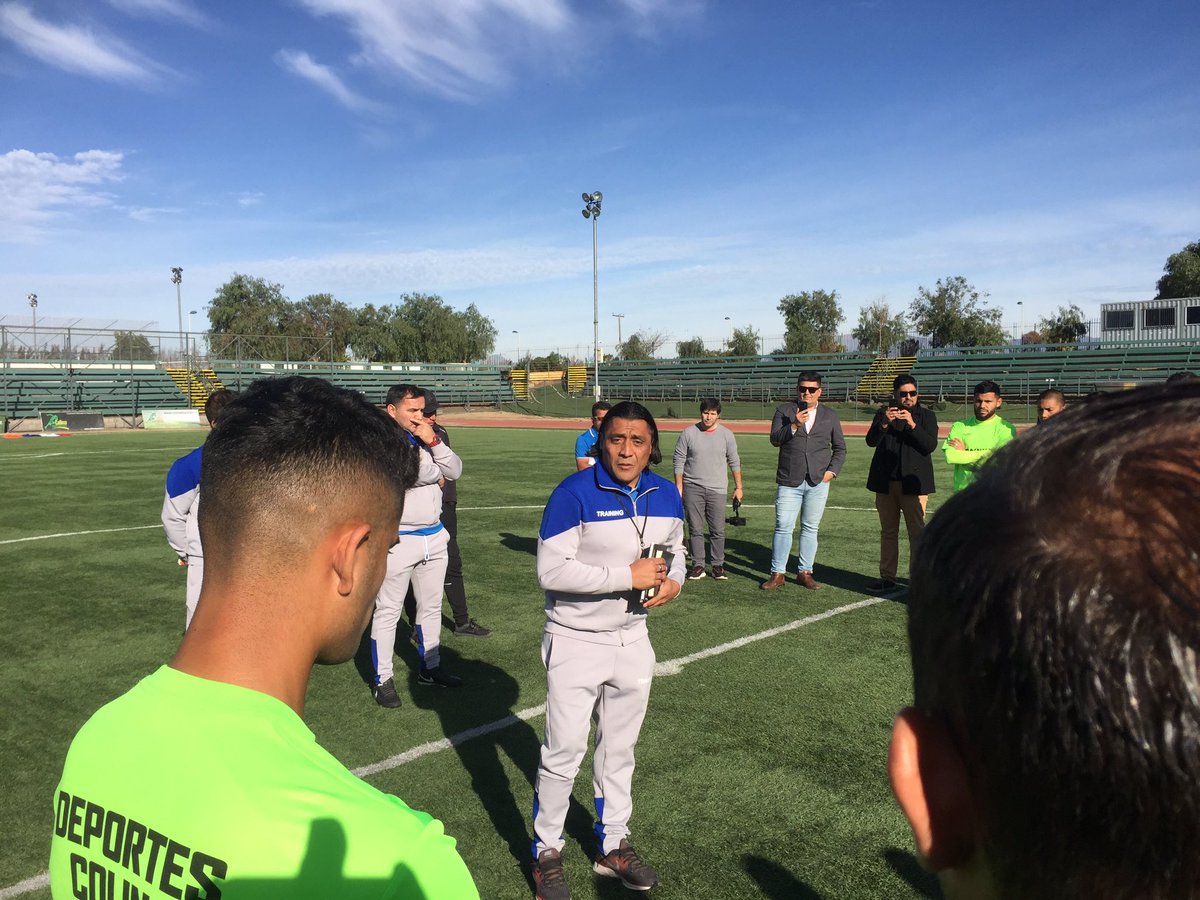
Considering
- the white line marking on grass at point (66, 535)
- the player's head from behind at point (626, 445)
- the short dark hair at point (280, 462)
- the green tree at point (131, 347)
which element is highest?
the green tree at point (131, 347)

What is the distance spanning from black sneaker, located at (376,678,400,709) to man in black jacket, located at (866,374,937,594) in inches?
212

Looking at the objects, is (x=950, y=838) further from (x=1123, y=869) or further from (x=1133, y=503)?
(x=1133, y=503)

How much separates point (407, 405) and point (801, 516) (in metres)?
4.99

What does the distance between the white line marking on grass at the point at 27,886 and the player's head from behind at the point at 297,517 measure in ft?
11.6

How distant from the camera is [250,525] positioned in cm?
162

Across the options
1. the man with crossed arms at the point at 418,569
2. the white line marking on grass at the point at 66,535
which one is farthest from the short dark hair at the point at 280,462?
the white line marking on grass at the point at 66,535

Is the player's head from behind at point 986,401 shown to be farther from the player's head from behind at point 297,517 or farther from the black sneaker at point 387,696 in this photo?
the player's head from behind at point 297,517

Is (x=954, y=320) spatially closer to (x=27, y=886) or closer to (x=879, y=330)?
(x=879, y=330)

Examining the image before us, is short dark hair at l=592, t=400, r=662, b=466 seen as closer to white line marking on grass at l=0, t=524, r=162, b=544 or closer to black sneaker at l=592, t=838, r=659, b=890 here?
black sneaker at l=592, t=838, r=659, b=890

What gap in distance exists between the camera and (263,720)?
1.40 m

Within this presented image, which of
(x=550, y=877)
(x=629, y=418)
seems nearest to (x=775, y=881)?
(x=550, y=877)

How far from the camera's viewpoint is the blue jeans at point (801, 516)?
9625mm

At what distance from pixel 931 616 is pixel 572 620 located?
3580mm

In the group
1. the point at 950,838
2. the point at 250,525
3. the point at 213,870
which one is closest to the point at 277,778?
the point at 213,870
